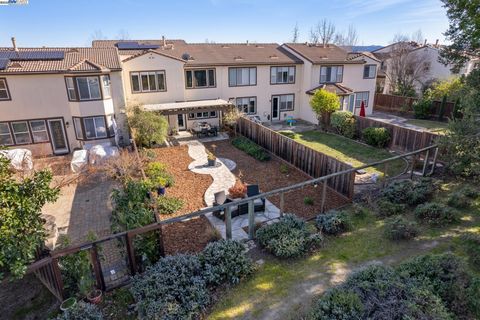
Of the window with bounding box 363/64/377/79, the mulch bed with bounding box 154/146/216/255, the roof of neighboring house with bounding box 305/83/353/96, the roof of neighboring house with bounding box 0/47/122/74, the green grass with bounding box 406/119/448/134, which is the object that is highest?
the roof of neighboring house with bounding box 0/47/122/74

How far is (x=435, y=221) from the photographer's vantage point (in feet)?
29.9

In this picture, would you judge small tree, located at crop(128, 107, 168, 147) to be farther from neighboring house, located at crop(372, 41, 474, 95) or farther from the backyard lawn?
neighboring house, located at crop(372, 41, 474, 95)

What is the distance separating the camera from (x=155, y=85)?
23.2 metres

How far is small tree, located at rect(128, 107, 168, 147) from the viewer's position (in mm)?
19594

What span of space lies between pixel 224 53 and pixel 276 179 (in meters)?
16.6

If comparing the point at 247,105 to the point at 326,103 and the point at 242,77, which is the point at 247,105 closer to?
the point at 242,77

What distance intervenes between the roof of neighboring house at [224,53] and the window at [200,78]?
79 centimetres

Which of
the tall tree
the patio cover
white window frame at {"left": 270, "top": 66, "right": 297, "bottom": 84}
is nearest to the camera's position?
the tall tree

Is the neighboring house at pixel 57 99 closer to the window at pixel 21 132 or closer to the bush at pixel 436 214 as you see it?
the window at pixel 21 132

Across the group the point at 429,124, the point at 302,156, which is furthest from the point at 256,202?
the point at 429,124

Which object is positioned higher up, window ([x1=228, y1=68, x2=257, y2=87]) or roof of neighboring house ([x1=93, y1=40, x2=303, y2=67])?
roof of neighboring house ([x1=93, y1=40, x2=303, y2=67])

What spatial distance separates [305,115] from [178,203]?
63.8 ft

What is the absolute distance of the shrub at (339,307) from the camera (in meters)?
5.29

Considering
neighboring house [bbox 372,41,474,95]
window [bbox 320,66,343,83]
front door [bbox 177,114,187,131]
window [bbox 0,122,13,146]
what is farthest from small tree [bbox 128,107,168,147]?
neighboring house [bbox 372,41,474,95]
